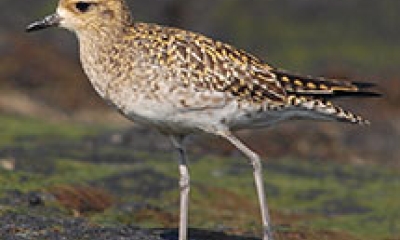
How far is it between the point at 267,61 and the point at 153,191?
34618 millimetres

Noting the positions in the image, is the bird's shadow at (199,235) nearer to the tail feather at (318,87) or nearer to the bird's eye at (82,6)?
the tail feather at (318,87)

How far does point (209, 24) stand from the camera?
65.3 meters

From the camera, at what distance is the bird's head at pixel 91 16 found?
57.8 feet

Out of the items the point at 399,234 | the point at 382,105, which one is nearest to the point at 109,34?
the point at 399,234

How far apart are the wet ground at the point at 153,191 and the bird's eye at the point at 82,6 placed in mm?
3135

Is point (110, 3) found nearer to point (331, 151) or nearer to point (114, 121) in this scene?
point (331, 151)

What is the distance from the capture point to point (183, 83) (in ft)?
55.1

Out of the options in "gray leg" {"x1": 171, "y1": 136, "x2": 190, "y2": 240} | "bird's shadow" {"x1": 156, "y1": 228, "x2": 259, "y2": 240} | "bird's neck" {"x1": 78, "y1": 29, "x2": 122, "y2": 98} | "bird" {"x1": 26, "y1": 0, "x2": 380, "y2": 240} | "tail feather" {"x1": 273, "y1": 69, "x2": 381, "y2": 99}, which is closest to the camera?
"bird" {"x1": 26, "y1": 0, "x2": 380, "y2": 240}

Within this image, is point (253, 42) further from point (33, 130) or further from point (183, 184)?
point (183, 184)

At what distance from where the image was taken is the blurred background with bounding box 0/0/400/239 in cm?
3481

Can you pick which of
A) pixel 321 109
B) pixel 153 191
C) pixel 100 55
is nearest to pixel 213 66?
pixel 100 55

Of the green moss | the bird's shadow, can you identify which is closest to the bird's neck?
the bird's shadow

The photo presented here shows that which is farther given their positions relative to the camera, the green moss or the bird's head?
the green moss

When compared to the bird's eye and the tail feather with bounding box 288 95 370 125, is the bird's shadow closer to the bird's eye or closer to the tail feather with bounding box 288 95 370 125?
the tail feather with bounding box 288 95 370 125
